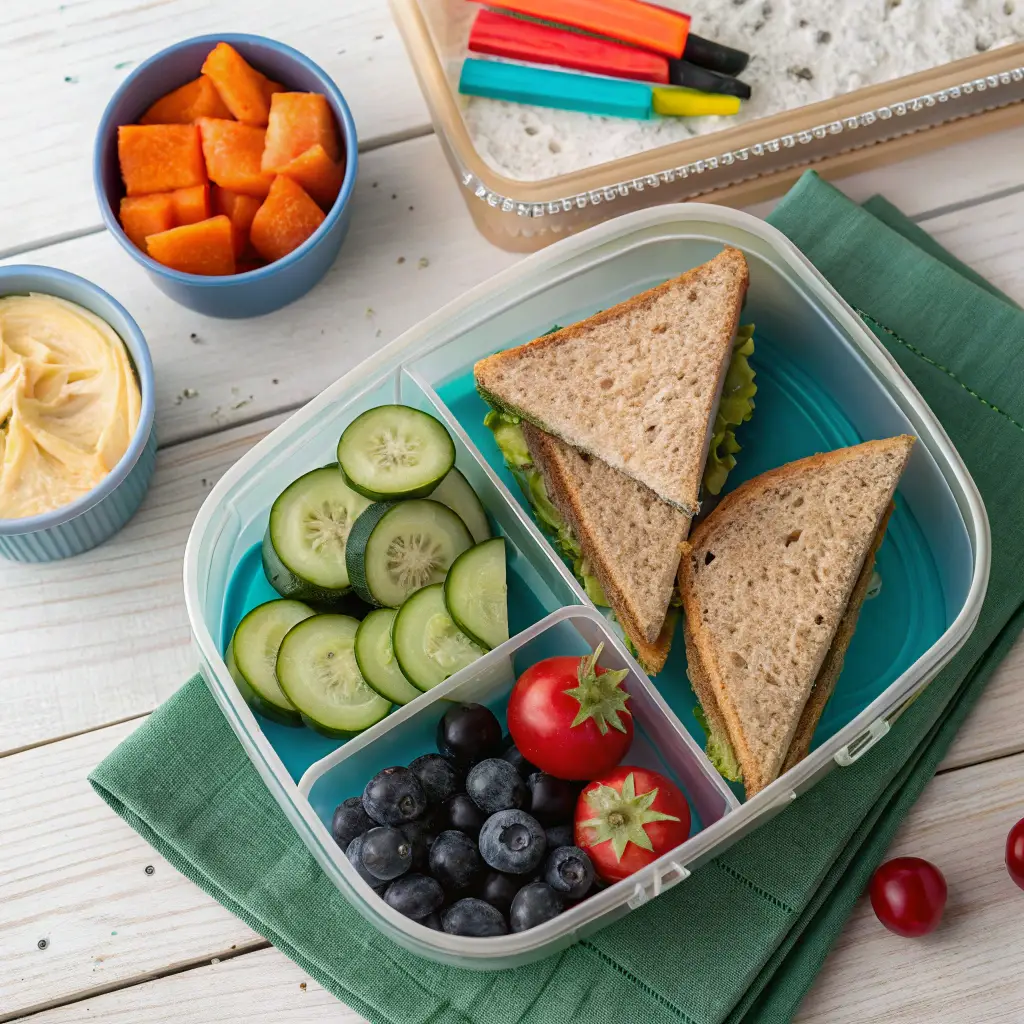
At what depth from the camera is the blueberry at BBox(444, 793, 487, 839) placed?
1.50 meters

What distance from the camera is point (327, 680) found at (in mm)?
1581

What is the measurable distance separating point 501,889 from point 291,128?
3.54ft

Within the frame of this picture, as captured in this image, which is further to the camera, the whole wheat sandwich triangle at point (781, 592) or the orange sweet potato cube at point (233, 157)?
the orange sweet potato cube at point (233, 157)

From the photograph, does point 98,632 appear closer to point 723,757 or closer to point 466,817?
point 466,817

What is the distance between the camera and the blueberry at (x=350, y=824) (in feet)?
4.89

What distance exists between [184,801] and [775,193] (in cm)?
126

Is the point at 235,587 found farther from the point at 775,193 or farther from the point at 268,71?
the point at 775,193

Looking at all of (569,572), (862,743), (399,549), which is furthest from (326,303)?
(862,743)

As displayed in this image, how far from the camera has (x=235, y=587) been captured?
68.3 inches

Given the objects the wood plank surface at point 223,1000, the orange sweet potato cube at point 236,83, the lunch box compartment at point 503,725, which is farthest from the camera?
the orange sweet potato cube at point 236,83

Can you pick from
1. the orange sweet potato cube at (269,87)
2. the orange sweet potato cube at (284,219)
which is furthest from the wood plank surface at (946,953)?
the orange sweet potato cube at (269,87)

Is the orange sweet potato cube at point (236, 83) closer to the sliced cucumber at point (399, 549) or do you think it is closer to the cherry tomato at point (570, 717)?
the sliced cucumber at point (399, 549)

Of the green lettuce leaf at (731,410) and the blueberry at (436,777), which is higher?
the green lettuce leaf at (731,410)

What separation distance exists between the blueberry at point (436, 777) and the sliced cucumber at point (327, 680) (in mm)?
97
